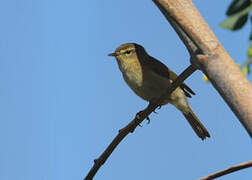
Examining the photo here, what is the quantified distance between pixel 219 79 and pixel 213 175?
201 millimetres

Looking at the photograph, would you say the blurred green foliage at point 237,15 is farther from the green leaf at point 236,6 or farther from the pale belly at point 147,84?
the pale belly at point 147,84

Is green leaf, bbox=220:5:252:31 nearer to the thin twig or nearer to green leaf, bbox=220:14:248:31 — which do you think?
green leaf, bbox=220:14:248:31

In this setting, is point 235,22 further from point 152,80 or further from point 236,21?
point 152,80

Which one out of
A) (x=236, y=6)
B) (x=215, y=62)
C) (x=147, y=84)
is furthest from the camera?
(x=147, y=84)

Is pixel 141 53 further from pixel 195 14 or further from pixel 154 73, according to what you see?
pixel 195 14

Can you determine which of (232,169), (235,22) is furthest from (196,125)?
(232,169)

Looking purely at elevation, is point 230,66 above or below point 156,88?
below

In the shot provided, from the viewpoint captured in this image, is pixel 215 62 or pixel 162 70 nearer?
pixel 215 62

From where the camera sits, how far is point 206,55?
2.29 ft

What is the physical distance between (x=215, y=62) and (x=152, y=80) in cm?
253

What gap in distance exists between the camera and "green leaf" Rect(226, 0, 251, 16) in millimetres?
1225

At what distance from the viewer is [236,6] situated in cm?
125

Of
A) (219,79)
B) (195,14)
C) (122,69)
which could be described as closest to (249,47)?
(195,14)

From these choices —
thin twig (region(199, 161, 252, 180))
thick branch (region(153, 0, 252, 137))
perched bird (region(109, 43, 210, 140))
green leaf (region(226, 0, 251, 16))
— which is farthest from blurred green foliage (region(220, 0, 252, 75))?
Result: perched bird (region(109, 43, 210, 140))
